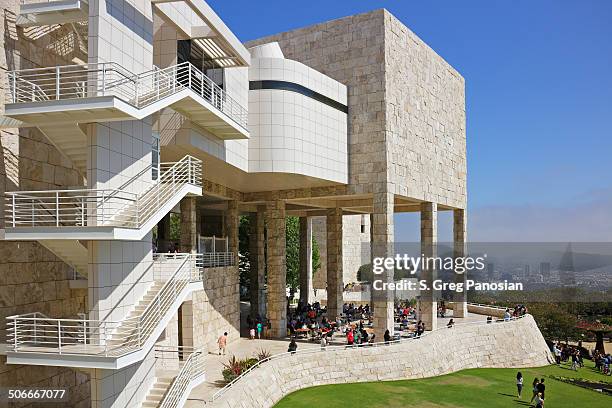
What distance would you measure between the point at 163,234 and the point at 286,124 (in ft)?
37.2

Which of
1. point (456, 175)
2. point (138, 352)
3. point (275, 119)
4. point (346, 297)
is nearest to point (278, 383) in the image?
point (138, 352)

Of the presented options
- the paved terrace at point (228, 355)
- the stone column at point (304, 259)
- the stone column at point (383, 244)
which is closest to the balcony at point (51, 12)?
the paved terrace at point (228, 355)

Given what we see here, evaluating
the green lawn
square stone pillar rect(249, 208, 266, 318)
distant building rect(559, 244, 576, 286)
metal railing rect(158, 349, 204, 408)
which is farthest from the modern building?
distant building rect(559, 244, 576, 286)

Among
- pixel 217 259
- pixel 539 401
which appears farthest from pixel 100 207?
pixel 539 401

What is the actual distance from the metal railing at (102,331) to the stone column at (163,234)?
1260 cm

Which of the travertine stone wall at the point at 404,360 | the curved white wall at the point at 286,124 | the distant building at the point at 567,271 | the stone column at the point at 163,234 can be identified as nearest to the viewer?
the travertine stone wall at the point at 404,360

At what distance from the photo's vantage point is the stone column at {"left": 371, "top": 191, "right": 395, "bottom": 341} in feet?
97.3

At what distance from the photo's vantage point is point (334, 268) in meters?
40.1

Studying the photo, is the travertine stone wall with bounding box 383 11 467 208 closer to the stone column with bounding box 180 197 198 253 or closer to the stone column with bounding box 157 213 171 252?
the stone column with bounding box 180 197 198 253

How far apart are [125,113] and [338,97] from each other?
62.3ft

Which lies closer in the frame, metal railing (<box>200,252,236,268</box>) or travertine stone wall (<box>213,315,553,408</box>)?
travertine stone wall (<box>213,315,553,408</box>)

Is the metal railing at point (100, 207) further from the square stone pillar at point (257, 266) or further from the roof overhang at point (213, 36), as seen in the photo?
the square stone pillar at point (257, 266)

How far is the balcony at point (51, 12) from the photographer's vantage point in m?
13.7

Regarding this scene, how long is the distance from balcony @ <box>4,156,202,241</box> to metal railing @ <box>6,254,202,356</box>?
2042 mm
